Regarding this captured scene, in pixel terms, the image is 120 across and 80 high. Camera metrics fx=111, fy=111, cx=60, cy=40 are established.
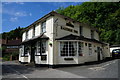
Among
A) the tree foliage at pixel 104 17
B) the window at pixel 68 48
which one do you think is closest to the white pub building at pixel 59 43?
the window at pixel 68 48

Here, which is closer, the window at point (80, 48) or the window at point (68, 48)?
the window at point (68, 48)

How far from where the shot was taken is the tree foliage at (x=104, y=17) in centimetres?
2686

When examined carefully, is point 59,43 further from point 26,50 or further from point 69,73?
point 26,50

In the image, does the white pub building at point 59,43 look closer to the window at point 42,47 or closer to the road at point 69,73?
the window at point 42,47

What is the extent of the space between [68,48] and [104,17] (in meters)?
20.7

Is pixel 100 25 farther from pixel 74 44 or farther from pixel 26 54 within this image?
pixel 26 54

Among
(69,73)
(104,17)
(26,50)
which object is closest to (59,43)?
(69,73)

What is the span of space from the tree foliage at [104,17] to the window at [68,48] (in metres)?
16.7

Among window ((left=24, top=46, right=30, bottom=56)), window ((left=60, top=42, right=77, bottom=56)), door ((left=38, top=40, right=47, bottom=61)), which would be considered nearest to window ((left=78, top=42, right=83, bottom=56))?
window ((left=60, top=42, right=77, bottom=56))

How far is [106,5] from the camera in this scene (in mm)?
29281

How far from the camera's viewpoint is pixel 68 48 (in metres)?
13.4

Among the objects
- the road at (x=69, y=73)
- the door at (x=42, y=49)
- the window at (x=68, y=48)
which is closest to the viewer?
the road at (x=69, y=73)

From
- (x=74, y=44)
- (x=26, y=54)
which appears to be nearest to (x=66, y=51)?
(x=74, y=44)

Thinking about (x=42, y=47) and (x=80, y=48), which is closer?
(x=80, y=48)
